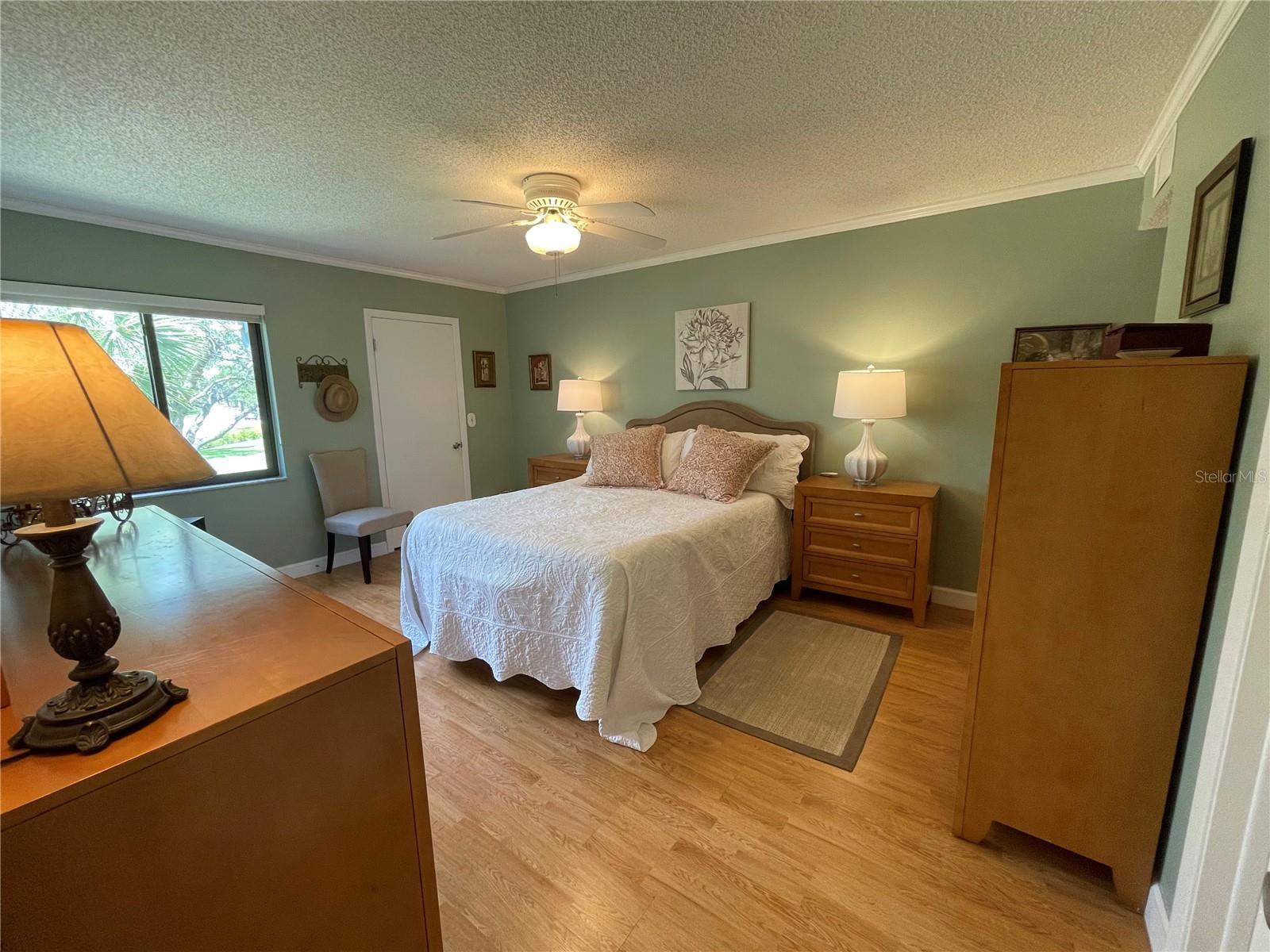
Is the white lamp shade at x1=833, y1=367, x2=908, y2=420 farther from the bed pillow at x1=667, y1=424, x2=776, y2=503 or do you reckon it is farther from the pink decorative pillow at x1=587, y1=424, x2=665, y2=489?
the pink decorative pillow at x1=587, y1=424, x2=665, y2=489

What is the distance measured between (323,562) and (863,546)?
3.83 meters

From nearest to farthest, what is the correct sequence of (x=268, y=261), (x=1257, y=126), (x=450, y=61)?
(x=1257, y=126) → (x=450, y=61) → (x=268, y=261)

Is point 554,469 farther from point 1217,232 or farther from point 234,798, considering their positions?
point 1217,232

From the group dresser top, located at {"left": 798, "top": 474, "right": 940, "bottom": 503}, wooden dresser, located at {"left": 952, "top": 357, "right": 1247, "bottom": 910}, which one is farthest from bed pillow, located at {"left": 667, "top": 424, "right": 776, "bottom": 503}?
wooden dresser, located at {"left": 952, "top": 357, "right": 1247, "bottom": 910}

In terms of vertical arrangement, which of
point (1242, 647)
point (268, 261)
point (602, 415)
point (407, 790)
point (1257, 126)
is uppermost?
point (268, 261)

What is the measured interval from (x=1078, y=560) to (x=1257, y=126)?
1.06 metres

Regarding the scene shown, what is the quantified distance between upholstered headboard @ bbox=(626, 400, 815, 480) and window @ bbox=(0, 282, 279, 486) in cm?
278

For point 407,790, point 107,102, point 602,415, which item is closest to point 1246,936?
point 407,790

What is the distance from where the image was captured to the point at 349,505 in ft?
12.6

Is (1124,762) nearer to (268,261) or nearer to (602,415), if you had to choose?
(602,415)

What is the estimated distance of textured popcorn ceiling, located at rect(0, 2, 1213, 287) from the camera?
1368 millimetres

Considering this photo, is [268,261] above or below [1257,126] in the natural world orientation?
above

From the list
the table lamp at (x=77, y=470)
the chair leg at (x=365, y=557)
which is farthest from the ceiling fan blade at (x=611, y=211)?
the chair leg at (x=365, y=557)

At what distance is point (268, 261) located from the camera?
3.43m
